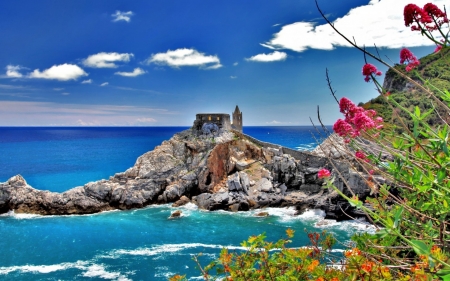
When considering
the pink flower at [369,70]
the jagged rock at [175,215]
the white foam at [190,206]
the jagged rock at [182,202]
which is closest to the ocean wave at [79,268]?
the jagged rock at [175,215]

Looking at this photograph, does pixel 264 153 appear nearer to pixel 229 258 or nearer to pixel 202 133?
pixel 202 133

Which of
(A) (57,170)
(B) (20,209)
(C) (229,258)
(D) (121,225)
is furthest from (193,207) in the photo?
(A) (57,170)

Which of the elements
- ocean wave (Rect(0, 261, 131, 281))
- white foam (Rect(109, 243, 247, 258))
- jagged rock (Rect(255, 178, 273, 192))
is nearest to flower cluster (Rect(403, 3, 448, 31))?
ocean wave (Rect(0, 261, 131, 281))

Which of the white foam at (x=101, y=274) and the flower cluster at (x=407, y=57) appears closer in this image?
the flower cluster at (x=407, y=57)

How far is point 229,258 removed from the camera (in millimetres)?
4574

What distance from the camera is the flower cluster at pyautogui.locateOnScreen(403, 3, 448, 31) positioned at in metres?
3.04

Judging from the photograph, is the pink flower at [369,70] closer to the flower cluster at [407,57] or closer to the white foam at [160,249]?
the flower cluster at [407,57]

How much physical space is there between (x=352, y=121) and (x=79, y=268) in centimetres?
1944

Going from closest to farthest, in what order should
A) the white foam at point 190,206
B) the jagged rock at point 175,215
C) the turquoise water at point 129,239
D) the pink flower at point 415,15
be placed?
the pink flower at point 415,15 < the turquoise water at point 129,239 < the jagged rock at point 175,215 < the white foam at point 190,206

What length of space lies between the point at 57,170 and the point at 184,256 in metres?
40.2

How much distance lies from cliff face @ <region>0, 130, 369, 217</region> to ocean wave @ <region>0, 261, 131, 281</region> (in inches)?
424

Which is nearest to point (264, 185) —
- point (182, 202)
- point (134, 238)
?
point (182, 202)

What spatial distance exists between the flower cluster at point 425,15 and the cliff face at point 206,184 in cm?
2459

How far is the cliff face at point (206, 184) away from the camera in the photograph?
29328 millimetres
